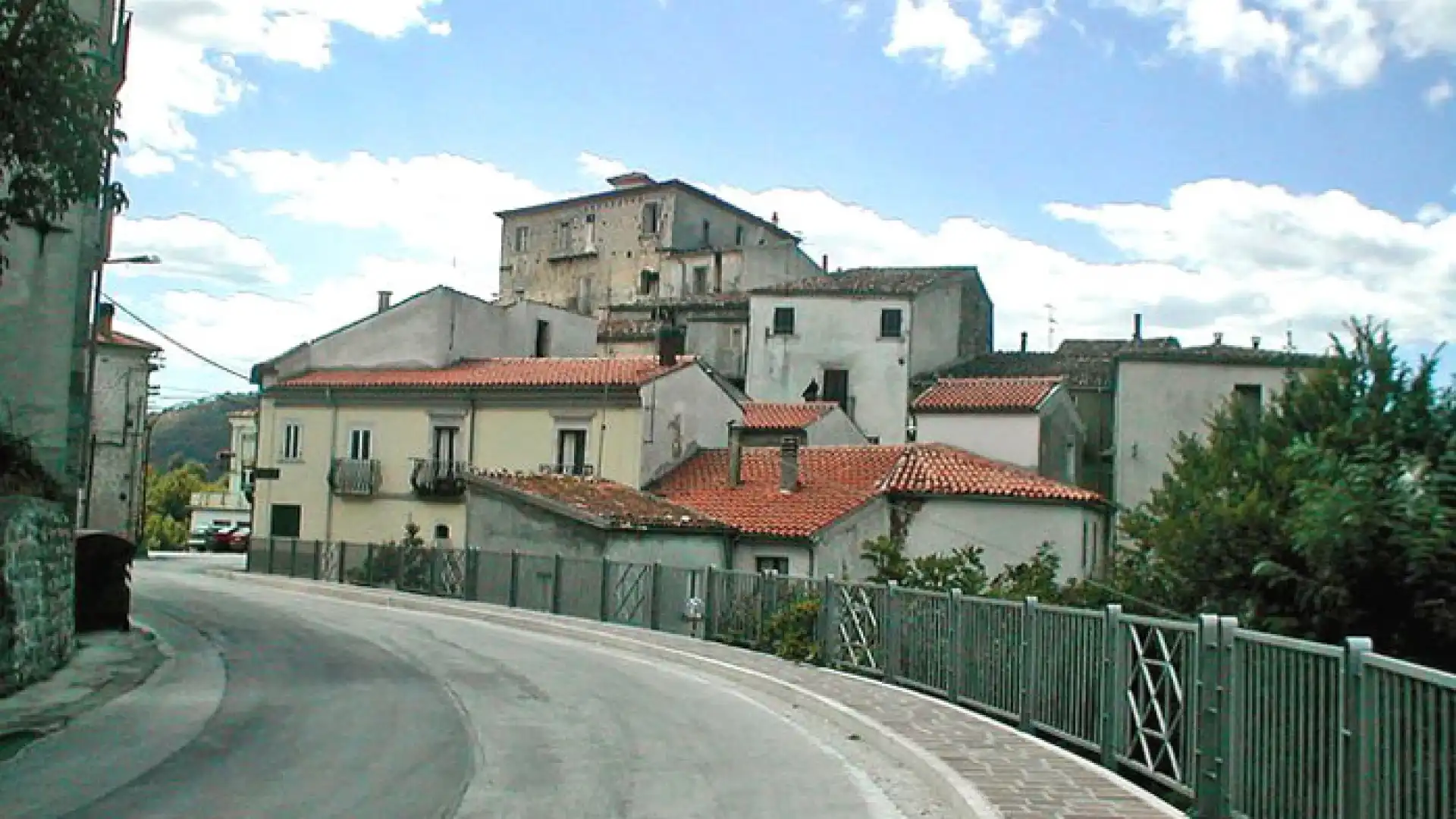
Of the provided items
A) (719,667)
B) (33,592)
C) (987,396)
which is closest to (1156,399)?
(987,396)

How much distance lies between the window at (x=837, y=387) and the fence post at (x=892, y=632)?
39.4 meters

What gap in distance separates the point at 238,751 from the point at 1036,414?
1364 inches

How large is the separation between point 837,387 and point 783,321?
3.86 metres

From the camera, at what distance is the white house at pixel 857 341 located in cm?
5691

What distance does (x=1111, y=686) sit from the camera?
37.0ft

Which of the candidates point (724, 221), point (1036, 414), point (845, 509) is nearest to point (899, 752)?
point (845, 509)

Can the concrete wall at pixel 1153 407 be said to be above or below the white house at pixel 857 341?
below

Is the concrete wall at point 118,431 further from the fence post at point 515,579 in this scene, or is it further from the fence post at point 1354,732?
the fence post at point 1354,732

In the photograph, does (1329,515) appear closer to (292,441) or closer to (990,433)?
(990,433)

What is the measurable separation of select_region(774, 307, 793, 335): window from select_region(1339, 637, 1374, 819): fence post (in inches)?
2032

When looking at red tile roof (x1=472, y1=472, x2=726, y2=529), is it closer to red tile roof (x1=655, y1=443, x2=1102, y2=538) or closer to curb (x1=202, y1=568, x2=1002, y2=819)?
red tile roof (x1=655, y1=443, x2=1102, y2=538)

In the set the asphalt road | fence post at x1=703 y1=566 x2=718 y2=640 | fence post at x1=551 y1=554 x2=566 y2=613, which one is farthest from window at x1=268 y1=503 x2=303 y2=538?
the asphalt road

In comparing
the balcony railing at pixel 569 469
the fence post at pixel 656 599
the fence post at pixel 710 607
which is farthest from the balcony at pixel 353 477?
the fence post at pixel 710 607

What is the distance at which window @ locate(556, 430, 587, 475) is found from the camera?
1667 inches
